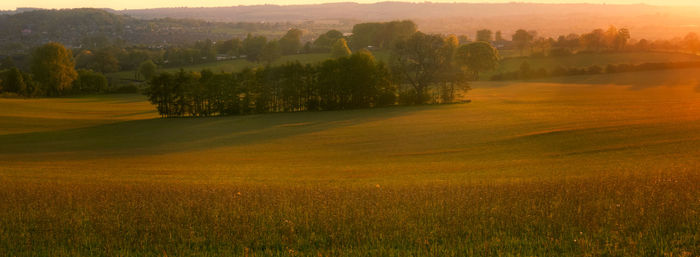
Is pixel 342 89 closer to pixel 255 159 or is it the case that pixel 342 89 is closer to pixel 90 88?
pixel 255 159

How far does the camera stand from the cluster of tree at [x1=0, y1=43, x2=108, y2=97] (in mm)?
83812

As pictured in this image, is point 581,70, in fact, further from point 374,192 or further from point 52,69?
point 52,69

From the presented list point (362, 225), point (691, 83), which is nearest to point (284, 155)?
point (362, 225)

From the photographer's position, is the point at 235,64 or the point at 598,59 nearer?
the point at 598,59

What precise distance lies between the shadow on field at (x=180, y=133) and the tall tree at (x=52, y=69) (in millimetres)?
43769

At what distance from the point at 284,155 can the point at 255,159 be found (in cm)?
225

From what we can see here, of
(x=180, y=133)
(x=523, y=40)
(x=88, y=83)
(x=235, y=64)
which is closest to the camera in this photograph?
(x=180, y=133)

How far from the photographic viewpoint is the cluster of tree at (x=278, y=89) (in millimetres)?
62281

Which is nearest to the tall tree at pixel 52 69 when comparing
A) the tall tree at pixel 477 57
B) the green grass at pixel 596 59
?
the tall tree at pixel 477 57

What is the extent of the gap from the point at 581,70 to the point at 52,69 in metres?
102

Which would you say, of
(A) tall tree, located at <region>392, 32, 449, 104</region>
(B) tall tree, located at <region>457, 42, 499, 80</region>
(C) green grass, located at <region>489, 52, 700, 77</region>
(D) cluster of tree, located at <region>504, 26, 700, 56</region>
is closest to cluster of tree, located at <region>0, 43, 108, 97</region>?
(A) tall tree, located at <region>392, 32, 449, 104</region>

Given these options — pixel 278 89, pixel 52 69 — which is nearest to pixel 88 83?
pixel 52 69

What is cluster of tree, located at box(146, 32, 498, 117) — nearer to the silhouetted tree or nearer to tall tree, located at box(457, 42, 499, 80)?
tall tree, located at box(457, 42, 499, 80)

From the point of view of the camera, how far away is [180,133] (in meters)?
45.2
